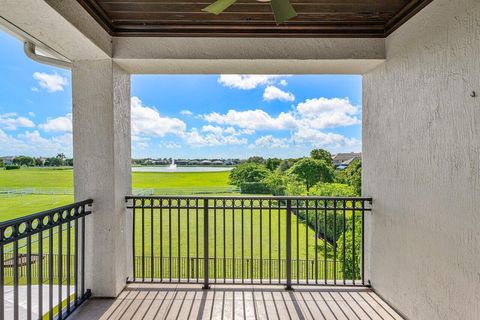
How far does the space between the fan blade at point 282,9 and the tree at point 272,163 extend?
2164mm

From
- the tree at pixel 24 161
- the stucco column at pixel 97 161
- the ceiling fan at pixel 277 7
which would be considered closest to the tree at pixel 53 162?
the tree at pixel 24 161

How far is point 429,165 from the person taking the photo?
6.84ft

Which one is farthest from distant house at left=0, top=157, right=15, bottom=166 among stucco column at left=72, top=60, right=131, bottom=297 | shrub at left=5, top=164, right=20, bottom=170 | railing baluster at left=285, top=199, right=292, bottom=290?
railing baluster at left=285, top=199, right=292, bottom=290

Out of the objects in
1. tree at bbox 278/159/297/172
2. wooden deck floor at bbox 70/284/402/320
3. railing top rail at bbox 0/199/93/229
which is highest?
tree at bbox 278/159/297/172

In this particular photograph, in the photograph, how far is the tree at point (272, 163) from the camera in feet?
12.3

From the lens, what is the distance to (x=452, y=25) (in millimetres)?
1854

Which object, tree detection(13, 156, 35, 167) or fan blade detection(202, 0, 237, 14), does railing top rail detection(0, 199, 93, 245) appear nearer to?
tree detection(13, 156, 35, 167)

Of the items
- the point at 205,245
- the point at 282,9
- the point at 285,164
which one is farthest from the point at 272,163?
the point at 282,9

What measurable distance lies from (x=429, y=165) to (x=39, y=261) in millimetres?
2982

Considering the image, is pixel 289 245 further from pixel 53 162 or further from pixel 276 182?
pixel 53 162

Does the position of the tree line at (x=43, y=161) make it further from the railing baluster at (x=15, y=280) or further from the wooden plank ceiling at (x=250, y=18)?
the wooden plank ceiling at (x=250, y=18)

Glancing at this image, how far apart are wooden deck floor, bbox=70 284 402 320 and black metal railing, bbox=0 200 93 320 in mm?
215

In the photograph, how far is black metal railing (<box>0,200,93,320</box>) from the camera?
5.74 ft

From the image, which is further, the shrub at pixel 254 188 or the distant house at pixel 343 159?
the distant house at pixel 343 159
